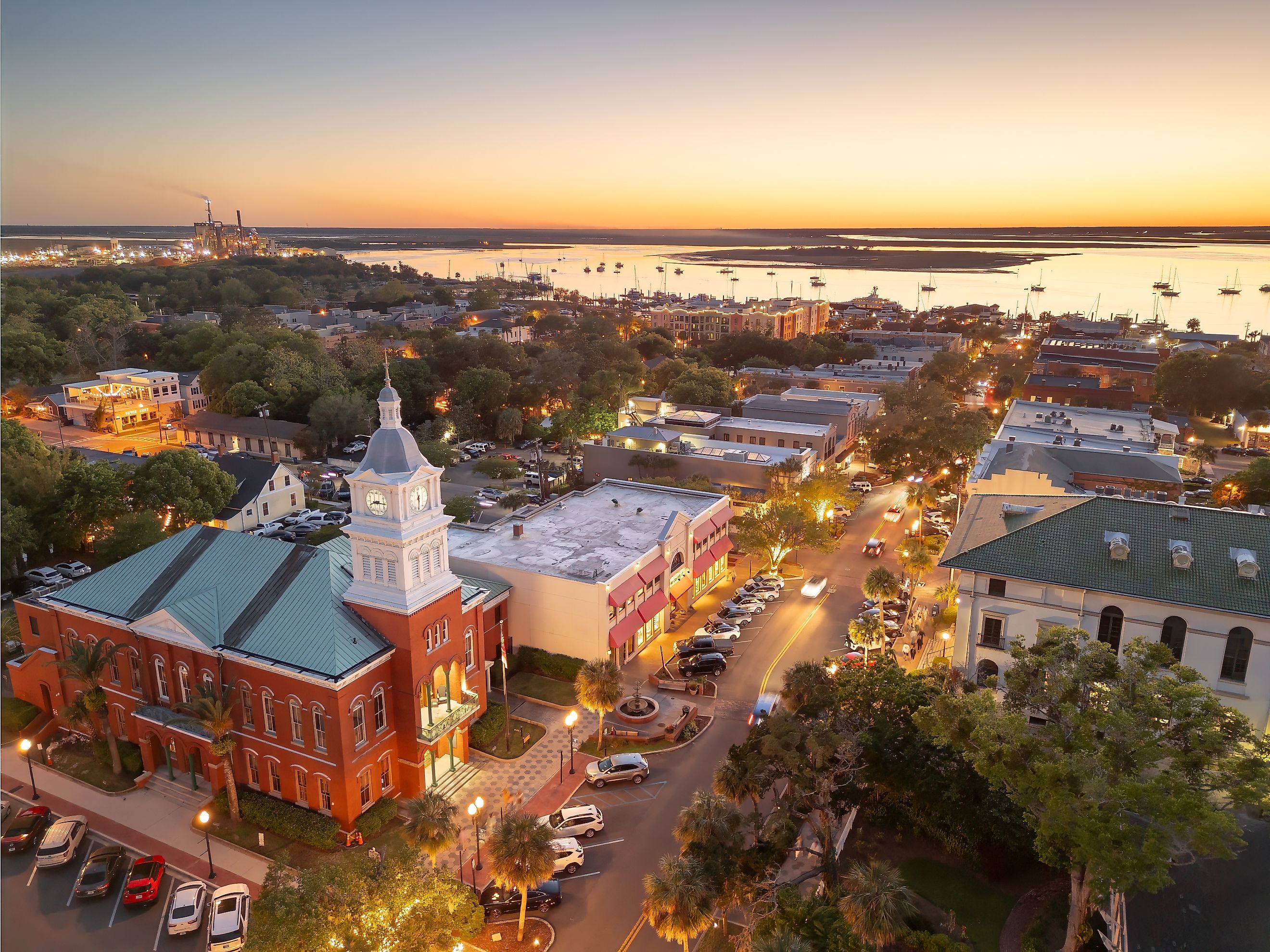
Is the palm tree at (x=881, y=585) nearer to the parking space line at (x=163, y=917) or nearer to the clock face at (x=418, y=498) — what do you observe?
the clock face at (x=418, y=498)

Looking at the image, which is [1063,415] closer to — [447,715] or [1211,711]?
[1211,711]

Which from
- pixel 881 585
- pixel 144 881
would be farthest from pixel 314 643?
pixel 881 585

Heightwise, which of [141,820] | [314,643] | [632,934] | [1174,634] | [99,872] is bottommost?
[632,934]

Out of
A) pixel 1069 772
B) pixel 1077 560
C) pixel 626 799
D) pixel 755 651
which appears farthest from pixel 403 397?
pixel 1069 772

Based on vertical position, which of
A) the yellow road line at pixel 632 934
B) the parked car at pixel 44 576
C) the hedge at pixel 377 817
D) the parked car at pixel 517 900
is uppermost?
the parked car at pixel 44 576

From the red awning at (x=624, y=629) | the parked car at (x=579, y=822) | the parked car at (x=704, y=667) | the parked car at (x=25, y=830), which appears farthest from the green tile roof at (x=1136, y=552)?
the parked car at (x=25, y=830)

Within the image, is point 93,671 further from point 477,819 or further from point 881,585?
→ point 881,585

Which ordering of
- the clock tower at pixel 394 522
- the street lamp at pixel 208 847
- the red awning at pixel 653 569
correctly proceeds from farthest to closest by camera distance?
1. the red awning at pixel 653 569
2. the clock tower at pixel 394 522
3. the street lamp at pixel 208 847

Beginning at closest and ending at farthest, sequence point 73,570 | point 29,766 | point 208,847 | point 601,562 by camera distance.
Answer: point 208,847
point 29,766
point 601,562
point 73,570
